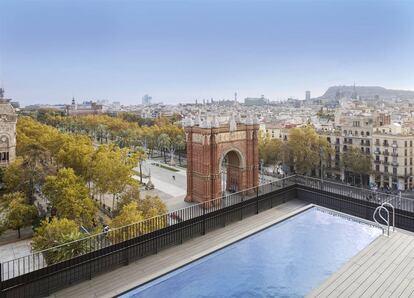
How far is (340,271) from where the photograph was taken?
8469mm

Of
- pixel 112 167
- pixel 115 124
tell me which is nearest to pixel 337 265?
pixel 112 167

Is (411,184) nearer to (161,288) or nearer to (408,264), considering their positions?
(408,264)

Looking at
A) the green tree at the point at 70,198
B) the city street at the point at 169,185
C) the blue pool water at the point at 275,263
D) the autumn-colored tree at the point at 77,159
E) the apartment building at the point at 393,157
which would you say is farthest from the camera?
the apartment building at the point at 393,157

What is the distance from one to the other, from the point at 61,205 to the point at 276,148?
25.5 meters

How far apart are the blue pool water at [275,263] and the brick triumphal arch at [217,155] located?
31.2 ft

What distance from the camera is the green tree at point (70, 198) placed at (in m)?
16.2

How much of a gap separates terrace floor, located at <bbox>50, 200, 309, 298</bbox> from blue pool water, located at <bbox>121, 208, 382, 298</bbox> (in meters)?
0.20


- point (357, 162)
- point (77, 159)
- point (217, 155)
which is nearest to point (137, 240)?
point (217, 155)

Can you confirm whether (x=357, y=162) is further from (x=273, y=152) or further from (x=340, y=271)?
(x=340, y=271)

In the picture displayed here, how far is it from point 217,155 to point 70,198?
9.41m

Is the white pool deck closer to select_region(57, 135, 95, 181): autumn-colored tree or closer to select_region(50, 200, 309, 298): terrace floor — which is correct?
select_region(50, 200, 309, 298): terrace floor

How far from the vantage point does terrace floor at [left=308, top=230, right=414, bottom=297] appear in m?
7.54

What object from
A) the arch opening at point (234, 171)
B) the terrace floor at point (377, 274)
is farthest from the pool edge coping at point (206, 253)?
the arch opening at point (234, 171)

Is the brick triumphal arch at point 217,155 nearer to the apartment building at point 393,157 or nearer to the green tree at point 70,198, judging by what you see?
the green tree at point 70,198
